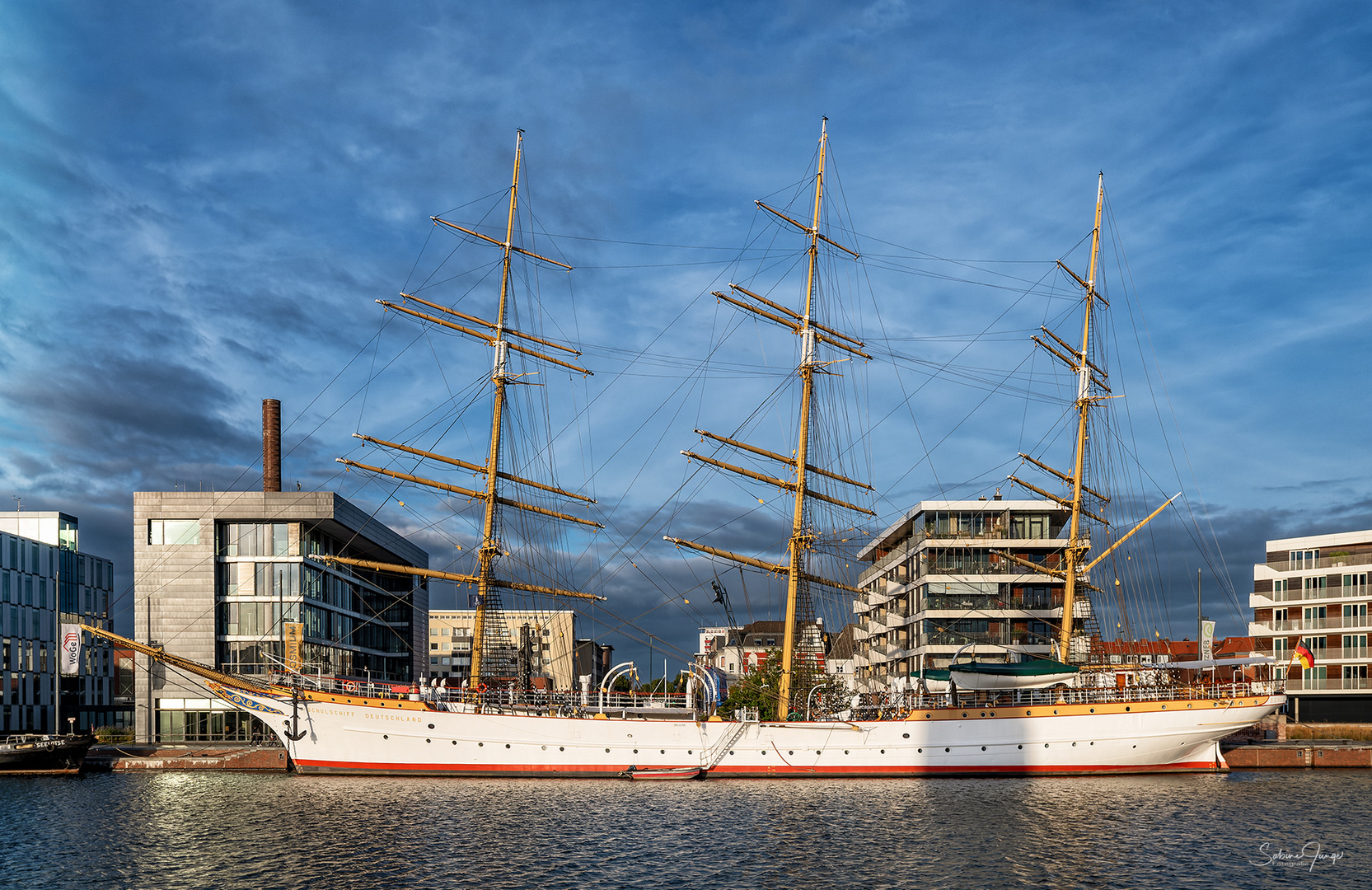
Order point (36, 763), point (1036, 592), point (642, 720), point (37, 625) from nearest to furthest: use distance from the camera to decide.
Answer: point (642, 720) → point (36, 763) → point (1036, 592) → point (37, 625)

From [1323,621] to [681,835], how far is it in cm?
7368

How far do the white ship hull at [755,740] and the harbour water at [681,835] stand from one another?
2.55 m

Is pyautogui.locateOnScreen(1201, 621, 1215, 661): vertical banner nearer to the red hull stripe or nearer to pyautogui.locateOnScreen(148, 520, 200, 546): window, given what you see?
the red hull stripe

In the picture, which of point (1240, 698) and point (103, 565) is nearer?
point (1240, 698)

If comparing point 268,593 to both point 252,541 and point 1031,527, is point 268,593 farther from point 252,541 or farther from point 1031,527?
point 1031,527

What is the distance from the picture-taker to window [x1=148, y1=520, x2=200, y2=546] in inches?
2736

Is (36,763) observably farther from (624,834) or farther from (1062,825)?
(1062,825)

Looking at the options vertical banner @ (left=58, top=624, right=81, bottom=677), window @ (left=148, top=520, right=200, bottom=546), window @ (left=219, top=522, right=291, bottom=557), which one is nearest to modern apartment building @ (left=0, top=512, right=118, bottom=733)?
window @ (left=148, top=520, right=200, bottom=546)

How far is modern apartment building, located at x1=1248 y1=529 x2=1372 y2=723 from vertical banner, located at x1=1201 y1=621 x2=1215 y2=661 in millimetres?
32381

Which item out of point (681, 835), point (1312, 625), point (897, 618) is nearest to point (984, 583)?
point (897, 618)

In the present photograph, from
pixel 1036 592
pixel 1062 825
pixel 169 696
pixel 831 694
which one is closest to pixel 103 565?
pixel 169 696

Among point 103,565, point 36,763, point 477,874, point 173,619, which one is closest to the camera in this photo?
point 477,874

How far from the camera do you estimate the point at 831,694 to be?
224 feet

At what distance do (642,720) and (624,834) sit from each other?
16825mm
